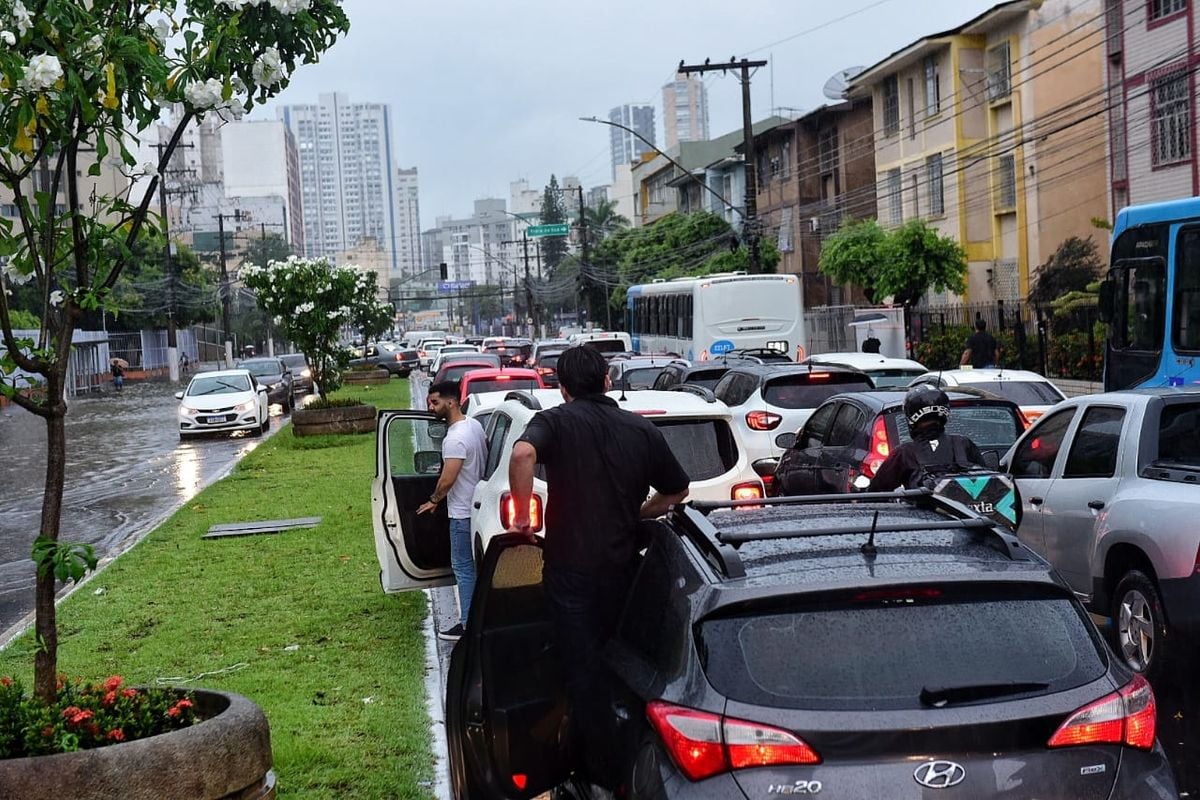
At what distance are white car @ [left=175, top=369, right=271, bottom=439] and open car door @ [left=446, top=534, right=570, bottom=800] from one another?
28.2m

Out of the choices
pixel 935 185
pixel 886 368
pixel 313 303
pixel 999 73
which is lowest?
pixel 886 368

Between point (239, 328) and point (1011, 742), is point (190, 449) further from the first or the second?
point (239, 328)

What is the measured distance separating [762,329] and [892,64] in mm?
18847

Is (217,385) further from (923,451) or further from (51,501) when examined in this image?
(51,501)

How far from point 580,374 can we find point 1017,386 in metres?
9.91

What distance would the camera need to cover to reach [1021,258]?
4528 cm

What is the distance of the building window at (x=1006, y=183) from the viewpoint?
45281 mm

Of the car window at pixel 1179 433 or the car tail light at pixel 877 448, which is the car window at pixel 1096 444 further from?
the car tail light at pixel 877 448

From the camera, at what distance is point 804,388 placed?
17188 mm

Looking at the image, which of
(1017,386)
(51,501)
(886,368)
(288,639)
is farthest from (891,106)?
(51,501)

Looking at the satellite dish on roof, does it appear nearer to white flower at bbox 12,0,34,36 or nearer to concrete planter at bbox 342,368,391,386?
concrete planter at bbox 342,368,391,386

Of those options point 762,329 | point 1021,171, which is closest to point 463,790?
point 762,329

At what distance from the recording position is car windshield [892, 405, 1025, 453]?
1270cm

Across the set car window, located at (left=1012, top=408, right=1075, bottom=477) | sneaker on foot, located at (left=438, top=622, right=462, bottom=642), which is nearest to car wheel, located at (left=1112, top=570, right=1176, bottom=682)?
car window, located at (left=1012, top=408, right=1075, bottom=477)
